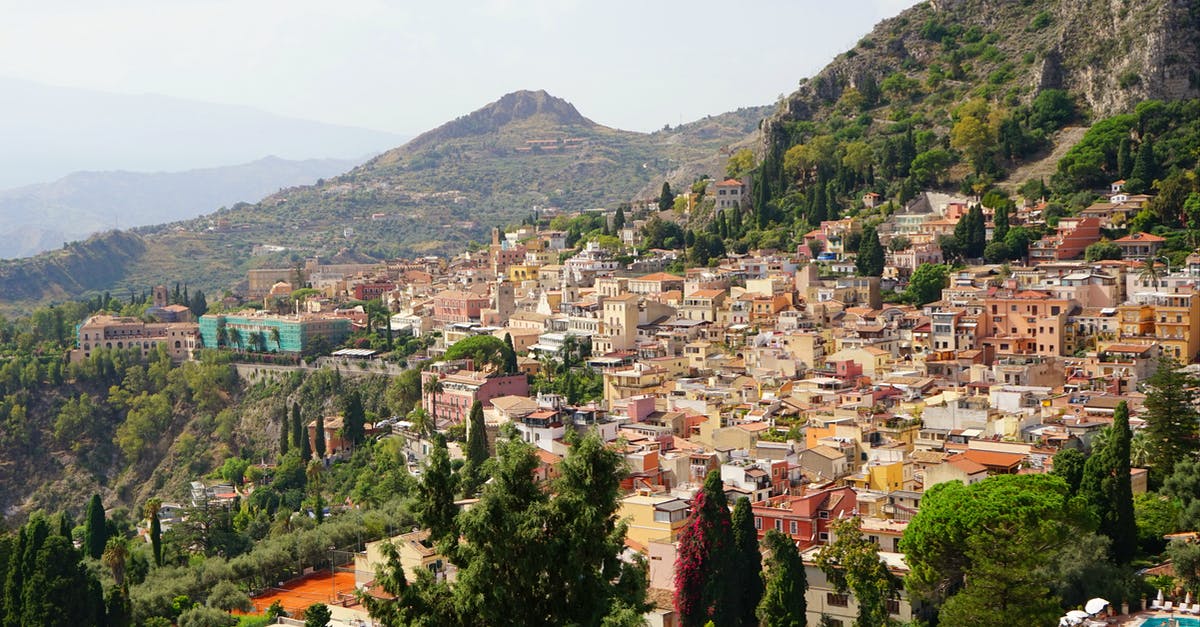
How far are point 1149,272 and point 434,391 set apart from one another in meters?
19.9

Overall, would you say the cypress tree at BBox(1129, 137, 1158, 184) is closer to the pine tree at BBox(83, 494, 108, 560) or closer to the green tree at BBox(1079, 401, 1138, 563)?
the green tree at BBox(1079, 401, 1138, 563)

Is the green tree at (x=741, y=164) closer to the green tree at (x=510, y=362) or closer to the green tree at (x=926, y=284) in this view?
the green tree at (x=926, y=284)

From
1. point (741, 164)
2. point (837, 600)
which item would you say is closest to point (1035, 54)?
point (741, 164)

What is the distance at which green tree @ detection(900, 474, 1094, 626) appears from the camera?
18375mm

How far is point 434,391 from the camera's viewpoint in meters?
40.2

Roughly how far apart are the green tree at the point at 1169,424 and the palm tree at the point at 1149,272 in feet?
37.4

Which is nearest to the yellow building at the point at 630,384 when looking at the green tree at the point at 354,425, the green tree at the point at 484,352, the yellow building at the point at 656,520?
the green tree at the point at 484,352

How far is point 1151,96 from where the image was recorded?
51.9 metres

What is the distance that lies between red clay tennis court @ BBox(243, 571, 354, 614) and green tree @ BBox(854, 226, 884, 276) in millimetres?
21323

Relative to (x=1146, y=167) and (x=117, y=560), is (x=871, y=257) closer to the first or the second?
(x=1146, y=167)

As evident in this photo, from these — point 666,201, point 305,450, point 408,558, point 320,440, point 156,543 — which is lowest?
point 305,450

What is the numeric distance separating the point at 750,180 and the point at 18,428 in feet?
103

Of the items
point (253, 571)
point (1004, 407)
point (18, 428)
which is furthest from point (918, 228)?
point (18, 428)

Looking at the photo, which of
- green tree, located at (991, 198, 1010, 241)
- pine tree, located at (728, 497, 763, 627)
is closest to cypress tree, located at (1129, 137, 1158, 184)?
green tree, located at (991, 198, 1010, 241)
